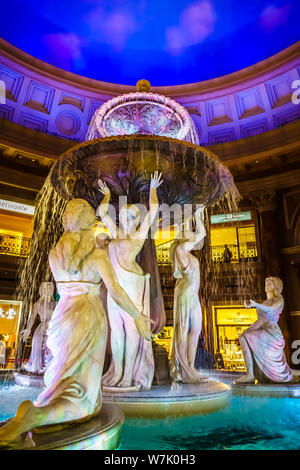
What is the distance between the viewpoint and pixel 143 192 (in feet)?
14.9

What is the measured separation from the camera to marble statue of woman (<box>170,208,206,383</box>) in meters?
4.13

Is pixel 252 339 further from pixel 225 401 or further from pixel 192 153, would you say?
pixel 192 153

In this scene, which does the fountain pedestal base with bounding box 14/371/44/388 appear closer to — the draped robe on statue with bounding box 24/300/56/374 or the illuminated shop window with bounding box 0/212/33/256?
the draped robe on statue with bounding box 24/300/56/374

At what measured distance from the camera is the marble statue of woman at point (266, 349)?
14.3 ft

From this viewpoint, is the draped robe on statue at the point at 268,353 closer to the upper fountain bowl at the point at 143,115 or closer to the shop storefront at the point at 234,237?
the upper fountain bowl at the point at 143,115

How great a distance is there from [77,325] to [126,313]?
5.64ft

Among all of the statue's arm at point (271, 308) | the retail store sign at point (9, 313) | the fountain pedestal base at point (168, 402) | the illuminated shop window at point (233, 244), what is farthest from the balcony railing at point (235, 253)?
the fountain pedestal base at point (168, 402)

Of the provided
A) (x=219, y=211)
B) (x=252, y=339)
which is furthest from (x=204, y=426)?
(x=219, y=211)

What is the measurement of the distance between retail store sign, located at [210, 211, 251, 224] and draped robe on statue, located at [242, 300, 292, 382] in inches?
430

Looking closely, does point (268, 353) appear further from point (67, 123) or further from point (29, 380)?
point (67, 123)

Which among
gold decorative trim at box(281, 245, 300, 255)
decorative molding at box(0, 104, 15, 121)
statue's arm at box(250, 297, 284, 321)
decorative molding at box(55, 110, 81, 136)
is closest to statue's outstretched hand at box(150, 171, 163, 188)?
statue's arm at box(250, 297, 284, 321)

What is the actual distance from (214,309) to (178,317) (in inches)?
447

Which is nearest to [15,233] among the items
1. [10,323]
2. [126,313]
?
[10,323]

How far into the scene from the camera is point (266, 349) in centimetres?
446
